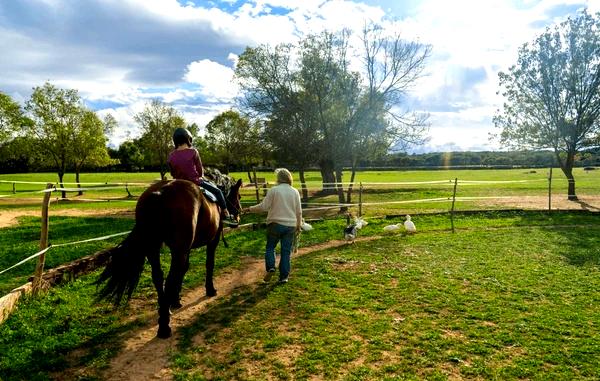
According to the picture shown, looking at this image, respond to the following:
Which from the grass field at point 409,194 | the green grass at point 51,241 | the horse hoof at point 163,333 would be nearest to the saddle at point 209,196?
the horse hoof at point 163,333

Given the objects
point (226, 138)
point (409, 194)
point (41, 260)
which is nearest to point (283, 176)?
point (41, 260)

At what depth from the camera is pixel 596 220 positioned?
16906mm

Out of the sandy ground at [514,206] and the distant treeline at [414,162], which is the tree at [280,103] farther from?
the distant treeline at [414,162]

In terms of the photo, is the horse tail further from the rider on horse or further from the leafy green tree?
the leafy green tree

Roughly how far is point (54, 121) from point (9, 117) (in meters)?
3.39

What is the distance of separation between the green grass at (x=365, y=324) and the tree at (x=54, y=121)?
29.6 meters

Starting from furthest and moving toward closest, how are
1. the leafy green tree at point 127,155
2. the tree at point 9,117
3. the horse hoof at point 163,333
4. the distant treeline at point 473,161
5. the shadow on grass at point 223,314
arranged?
the distant treeline at point 473,161, the leafy green tree at point 127,155, the tree at point 9,117, the shadow on grass at point 223,314, the horse hoof at point 163,333

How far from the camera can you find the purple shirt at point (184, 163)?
623cm

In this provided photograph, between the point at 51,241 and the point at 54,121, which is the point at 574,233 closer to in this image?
the point at 51,241

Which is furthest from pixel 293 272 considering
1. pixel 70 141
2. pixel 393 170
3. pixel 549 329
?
pixel 393 170

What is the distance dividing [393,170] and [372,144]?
55838 millimetres

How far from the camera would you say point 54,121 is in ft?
108

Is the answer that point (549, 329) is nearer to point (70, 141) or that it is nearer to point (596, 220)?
point (596, 220)

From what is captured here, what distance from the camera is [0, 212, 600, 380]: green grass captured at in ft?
14.8
